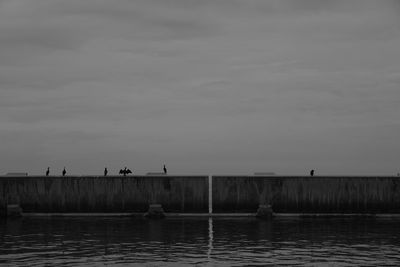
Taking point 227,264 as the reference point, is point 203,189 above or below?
above

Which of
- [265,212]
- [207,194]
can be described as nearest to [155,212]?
[207,194]

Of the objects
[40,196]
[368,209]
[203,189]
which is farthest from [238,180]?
[40,196]

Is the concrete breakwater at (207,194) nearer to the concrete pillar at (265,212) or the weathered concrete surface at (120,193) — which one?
the weathered concrete surface at (120,193)

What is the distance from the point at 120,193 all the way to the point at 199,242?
16.2m

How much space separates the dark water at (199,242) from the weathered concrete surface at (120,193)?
1877mm

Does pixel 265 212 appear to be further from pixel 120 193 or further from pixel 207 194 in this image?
pixel 120 193

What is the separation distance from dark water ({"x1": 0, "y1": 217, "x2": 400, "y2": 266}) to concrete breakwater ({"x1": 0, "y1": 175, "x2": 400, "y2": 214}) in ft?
5.38

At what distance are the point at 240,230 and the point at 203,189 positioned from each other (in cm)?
941

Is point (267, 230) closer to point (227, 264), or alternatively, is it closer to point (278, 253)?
point (278, 253)

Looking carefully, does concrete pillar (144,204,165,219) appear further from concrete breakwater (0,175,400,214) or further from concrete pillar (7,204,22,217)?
concrete pillar (7,204,22,217)

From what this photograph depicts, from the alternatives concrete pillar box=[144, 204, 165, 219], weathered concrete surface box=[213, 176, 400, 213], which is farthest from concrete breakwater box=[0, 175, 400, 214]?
concrete pillar box=[144, 204, 165, 219]

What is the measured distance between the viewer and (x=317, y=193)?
4922 cm

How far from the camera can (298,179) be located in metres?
49.3

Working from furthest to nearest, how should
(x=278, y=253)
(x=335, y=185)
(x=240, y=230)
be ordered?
(x=335, y=185)
(x=240, y=230)
(x=278, y=253)
